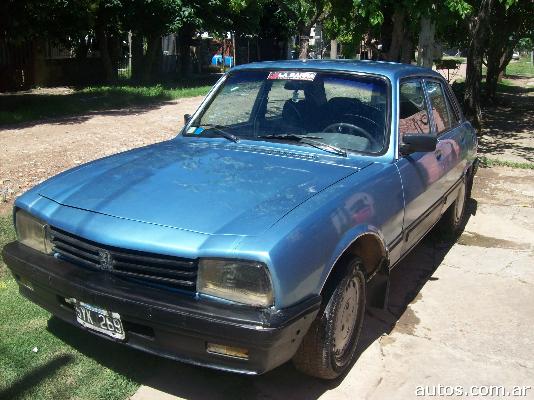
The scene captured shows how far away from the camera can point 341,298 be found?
10.00ft

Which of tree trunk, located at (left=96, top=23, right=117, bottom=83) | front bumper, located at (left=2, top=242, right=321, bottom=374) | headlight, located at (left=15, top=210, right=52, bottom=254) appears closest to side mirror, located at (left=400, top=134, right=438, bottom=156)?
front bumper, located at (left=2, top=242, right=321, bottom=374)

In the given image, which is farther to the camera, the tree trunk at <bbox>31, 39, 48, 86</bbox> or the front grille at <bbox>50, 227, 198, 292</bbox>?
the tree trunk at <bbox>31, 39, 48, 86</bbox>

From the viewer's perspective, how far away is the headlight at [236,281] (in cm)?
254

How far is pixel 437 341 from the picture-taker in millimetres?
3766

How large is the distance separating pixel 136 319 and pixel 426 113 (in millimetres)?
2935

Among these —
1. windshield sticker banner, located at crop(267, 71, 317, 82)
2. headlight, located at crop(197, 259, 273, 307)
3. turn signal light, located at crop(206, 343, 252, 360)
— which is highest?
windshield sticker banner, located at crop(267, 71, 317, 82)

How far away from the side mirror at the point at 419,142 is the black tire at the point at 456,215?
2.01 metres

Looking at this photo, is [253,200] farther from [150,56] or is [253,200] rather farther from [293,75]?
[150,56]

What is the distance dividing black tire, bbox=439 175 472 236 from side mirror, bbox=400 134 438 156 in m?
2.01

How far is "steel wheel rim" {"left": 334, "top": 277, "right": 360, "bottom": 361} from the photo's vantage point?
10.2 ft

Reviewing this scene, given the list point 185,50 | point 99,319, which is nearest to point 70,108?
point 99,319

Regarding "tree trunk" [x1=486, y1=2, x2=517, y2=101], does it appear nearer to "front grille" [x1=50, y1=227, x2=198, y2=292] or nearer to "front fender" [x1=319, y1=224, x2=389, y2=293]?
"front fender" [x1=319, y1=224, x2=389, y2=293]

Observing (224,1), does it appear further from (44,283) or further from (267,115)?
(44,283)

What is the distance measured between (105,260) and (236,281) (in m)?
0.69
